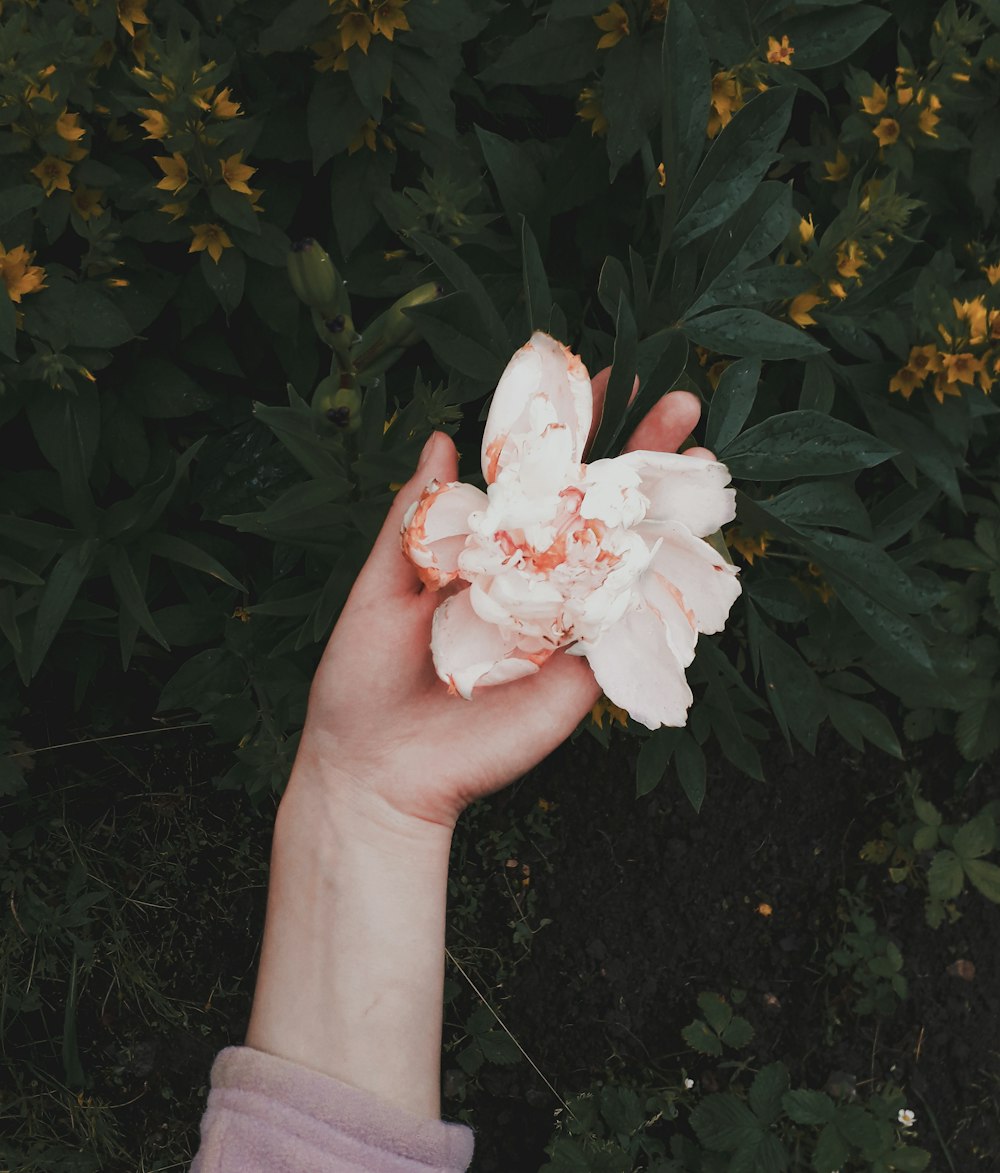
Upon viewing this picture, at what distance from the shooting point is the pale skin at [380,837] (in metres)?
1.04

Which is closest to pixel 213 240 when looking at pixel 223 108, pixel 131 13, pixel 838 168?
pixel 223 108

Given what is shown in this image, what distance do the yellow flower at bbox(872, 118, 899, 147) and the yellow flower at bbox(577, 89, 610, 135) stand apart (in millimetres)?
363

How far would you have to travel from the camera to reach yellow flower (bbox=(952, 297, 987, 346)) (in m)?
1.23

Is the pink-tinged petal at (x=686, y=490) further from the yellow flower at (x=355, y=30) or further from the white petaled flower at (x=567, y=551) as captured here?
the yellow flower at (x=355, y=30)

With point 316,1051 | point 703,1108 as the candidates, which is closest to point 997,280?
point 316,1051

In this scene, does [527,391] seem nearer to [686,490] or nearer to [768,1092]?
[686,490]

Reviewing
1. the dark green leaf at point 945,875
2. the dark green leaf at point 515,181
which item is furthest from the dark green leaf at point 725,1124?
the dark green leaf at point 515,181

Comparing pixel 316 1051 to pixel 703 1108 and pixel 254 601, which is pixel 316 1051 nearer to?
pixel 254 601

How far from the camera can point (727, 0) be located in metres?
1.09

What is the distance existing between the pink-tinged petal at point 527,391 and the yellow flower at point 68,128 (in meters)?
0.65

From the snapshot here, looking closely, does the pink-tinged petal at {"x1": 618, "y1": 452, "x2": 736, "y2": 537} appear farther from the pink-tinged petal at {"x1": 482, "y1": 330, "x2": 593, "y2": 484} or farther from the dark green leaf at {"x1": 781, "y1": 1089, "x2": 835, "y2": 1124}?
the dark green leaf at {"x1": 781, "y1": 1089, "x2": 835, "y2": 1124}

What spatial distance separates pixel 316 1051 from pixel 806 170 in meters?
1.39

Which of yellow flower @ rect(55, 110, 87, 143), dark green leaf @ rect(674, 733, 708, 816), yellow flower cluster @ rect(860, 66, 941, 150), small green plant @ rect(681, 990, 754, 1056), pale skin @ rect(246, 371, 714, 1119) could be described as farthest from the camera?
small green plant @ rect(681, 990, 754, 1056)

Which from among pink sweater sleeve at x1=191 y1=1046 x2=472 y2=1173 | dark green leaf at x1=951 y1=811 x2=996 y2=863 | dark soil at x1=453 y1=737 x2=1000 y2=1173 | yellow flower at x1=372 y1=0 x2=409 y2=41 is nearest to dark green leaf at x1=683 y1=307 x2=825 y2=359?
yellow flower at x1=372 y1=0 x2=409 y2=41
